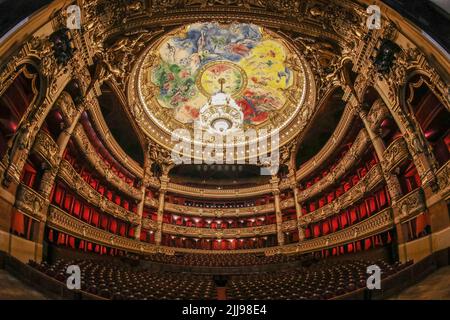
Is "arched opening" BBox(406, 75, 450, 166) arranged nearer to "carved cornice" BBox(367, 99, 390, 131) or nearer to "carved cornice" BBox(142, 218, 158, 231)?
"carved cornice" BBox(367, 99, 390, 131)

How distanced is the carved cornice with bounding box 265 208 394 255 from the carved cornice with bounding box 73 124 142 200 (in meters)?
12.9

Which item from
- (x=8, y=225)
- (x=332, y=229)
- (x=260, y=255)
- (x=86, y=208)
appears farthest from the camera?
(x=260, y=255)

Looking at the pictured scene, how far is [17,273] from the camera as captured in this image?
8.84 meters

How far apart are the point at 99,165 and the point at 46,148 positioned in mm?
6847

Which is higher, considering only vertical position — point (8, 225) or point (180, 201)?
point (180, 201)

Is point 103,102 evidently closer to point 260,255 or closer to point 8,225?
point 8,225

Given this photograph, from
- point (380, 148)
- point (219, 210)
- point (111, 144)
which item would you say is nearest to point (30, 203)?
point (111, 144)

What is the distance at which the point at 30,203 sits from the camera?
39.3ft

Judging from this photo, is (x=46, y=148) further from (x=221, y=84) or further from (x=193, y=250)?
(x=193, y=250)

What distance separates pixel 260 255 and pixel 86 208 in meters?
15.0

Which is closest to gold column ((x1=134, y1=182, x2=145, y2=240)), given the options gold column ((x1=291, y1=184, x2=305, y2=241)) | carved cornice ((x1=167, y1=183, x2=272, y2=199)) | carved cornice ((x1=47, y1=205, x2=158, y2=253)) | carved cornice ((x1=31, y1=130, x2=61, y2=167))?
carved cornice ((x1=47, y1=205, x2=158, y2=253))

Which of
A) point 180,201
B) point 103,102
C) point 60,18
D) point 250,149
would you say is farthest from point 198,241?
point 60,18

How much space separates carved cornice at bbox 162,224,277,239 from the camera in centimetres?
2755

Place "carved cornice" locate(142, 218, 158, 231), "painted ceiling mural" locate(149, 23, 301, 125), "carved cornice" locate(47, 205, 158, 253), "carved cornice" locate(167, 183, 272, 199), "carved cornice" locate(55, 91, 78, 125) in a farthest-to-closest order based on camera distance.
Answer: "carved cornice" locate(167, 183, 272, 199), "carved cornice" locate(142, 218, 158, 231), "painted ceiling mural" locate(149, 23, 301, 125), "carved cornice" locate(47, 205, 158, 253), "carved cornice" locate(55, 91, 78, 125)
